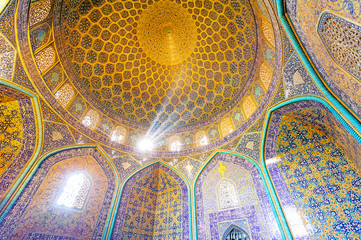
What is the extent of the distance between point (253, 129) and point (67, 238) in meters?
8.60

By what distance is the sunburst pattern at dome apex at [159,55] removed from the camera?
905cm

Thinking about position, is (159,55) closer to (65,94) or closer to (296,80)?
(65,94)

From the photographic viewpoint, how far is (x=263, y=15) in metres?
7.22

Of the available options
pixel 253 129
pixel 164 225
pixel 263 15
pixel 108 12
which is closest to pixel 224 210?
pixel 164 225

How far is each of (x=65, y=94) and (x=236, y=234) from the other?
31.1 feet

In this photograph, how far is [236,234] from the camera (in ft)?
23.4

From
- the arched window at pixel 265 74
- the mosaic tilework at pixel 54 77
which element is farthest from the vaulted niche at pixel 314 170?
the mosaic tilework at pixel 54 77

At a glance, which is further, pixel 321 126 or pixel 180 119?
pixel 180 119

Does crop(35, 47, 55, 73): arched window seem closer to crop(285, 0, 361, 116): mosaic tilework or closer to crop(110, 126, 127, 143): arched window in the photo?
crop(110, 126, 127, 143): arched window

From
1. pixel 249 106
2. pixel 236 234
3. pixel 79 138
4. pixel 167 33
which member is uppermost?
pixel 167 33

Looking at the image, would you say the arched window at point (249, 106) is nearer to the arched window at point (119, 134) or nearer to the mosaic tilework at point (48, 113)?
the arched window at point (119, 134)

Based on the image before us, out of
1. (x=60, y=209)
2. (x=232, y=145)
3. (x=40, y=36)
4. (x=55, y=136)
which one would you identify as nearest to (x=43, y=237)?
(x=60, y=209)

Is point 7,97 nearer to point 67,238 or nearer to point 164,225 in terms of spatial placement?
point 67,238

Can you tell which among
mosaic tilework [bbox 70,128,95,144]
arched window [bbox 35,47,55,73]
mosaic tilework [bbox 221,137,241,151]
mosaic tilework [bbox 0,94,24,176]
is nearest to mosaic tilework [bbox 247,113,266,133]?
mosaic tilework [bbox 221,137,241,151]
